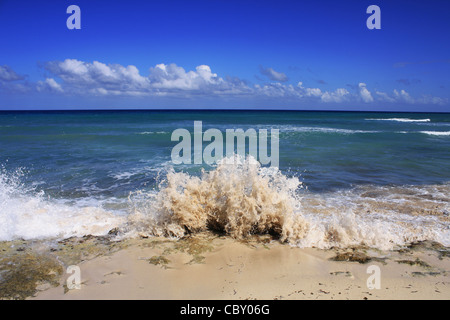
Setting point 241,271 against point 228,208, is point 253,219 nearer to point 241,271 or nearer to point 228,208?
point 228,208

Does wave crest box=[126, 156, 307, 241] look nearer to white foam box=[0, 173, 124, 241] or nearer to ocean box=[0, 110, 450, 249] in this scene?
ocean box=[0, 110, 450, 249]

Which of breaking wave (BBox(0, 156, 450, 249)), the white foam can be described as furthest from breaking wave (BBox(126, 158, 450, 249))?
the white foam

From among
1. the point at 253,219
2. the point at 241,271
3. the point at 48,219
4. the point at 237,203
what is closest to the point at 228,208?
the point at 237,203

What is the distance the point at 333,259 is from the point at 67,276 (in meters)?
3.76

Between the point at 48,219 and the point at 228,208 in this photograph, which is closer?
the point at 228,208

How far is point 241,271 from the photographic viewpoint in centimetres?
403

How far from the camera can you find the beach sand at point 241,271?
352 cm

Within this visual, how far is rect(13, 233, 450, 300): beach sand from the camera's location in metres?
3.52

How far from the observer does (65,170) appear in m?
10.6

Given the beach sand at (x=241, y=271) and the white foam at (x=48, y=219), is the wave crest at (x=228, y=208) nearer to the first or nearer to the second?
the beach sand at (x=241, y=271)

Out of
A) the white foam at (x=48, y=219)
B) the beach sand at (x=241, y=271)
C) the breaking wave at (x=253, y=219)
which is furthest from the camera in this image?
the white foam at (x=48, y=219)

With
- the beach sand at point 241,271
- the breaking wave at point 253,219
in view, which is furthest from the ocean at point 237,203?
the beach sand at point 241,271
